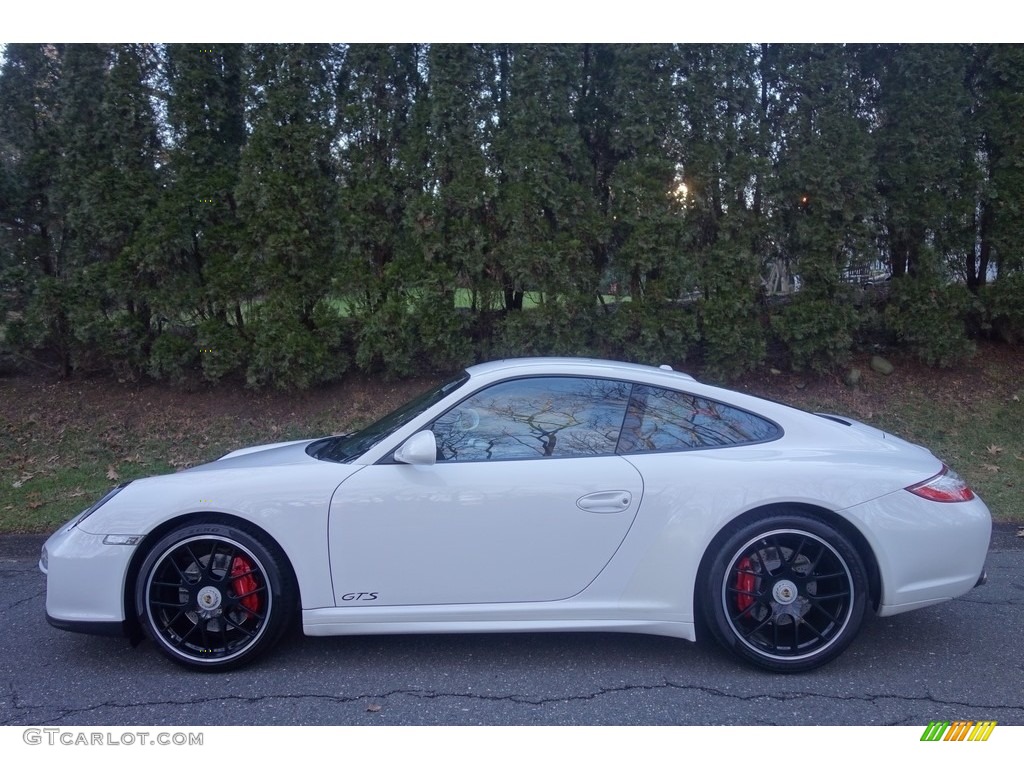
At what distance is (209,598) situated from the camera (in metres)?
3.44

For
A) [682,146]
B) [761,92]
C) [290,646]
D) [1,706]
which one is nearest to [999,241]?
[761,92]

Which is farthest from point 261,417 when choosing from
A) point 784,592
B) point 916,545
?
point 916,545

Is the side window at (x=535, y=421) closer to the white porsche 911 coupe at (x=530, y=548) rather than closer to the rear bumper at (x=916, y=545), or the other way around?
the white porsche 911 coupe at (x=530, y=548)

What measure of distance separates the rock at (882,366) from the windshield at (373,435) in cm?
553

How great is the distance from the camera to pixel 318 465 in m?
3.54

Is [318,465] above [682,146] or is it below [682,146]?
below

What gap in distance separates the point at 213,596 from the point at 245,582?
0.51ft

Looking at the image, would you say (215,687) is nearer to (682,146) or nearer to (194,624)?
(194,624)

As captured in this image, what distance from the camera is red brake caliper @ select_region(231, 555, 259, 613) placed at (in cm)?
345

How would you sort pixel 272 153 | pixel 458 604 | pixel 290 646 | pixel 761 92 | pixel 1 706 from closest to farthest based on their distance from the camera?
pixel 1 706, pixel 458 604, pixel 290 646, pixel 272 153, pixel 761 92

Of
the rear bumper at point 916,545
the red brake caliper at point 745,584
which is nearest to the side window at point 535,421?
the red brake caliper at point 745,584

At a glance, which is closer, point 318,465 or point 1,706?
point 1,706

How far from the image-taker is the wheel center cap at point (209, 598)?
3438 millimetres
